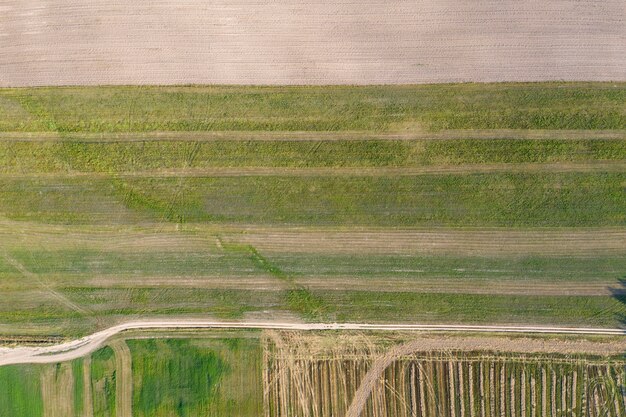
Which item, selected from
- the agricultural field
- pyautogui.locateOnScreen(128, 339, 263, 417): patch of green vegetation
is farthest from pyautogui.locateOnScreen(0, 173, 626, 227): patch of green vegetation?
pyautogui.locateOnScreen(128, 339, 263, 417): patch of green vegetation

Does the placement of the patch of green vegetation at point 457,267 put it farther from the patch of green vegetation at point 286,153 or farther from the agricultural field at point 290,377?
the patch of green vegetation at point 286,153

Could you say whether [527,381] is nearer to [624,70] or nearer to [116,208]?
[624,70]

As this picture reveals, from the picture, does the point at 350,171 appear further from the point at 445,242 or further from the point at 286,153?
the point at 445,242

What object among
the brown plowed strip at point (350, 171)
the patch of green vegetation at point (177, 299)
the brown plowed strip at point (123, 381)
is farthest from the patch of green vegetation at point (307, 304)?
the brown plowed strip at point (123, 381)

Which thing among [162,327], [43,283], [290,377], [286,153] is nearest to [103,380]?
[162,327]

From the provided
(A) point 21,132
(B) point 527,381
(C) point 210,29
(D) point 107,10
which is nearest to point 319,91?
(C) point 210,29
